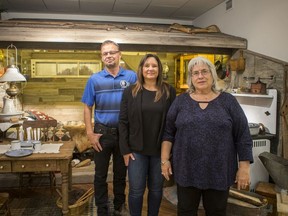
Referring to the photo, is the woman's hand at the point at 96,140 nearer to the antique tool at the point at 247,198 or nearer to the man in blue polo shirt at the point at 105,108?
the man in blue polo shirt at the point at 105,108

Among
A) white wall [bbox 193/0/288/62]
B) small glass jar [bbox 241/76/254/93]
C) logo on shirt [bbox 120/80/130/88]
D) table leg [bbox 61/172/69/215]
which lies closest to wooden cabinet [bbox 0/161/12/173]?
table leg [bbox 61/172/69/215]

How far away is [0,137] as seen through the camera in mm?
3516

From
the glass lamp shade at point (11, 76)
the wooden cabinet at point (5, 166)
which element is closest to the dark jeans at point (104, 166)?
the wooden cabinet at point (5, 166)

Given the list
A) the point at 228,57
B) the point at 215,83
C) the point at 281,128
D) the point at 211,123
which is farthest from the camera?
the point at 228,57

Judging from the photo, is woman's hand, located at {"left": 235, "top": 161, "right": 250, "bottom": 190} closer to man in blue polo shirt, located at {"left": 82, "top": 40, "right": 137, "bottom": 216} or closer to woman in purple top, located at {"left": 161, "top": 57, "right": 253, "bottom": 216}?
woman in purple top, located at {"left": 161, "top": 57, "right": 253, "bottom": 216}

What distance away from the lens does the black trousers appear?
1751 millimetres

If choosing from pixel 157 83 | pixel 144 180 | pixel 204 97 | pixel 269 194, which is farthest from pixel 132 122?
pixel 269 194

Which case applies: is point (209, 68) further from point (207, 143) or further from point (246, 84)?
point (246, 84)

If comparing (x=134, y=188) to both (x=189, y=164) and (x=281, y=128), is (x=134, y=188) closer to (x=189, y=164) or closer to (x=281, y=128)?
(x=189, y=164)

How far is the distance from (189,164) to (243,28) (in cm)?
285

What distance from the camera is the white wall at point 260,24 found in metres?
3.12

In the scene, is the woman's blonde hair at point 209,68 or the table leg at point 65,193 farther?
the table leg at point 65,193

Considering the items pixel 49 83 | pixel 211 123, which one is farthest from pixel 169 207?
pixel 49 83

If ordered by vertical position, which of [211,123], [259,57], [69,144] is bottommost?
[69,144]
